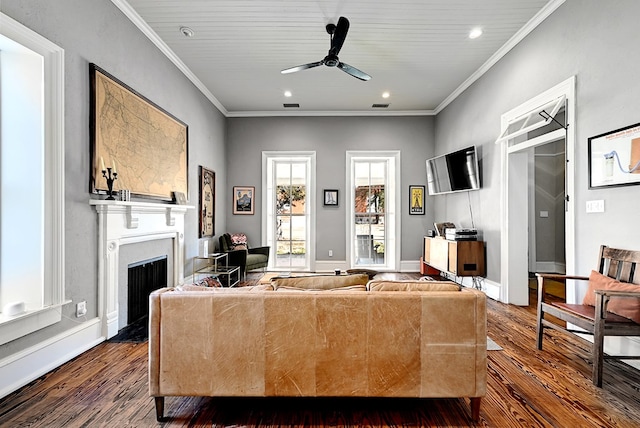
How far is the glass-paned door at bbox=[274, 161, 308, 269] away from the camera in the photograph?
636 centimetres

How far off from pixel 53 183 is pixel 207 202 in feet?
9.84

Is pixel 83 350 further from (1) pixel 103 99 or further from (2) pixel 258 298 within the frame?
(1) pixel 103 99

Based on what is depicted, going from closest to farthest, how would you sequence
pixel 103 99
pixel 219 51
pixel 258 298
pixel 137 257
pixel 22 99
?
pixel 258 298, pixel 22 99, pixel 103 99, pixel 137 257, pixel 219 51

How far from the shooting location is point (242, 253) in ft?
16.5

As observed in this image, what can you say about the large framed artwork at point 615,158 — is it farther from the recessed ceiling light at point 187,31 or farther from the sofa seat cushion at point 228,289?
the recessed ceiling light at point 187,31

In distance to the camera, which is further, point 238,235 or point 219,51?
point 238,235

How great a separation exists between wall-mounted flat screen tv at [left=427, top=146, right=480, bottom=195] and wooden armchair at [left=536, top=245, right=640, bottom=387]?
227 cm

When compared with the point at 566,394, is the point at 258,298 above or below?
above

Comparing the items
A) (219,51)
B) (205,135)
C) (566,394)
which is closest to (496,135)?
(566,394)

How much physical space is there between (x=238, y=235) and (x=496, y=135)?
4763 millimetres

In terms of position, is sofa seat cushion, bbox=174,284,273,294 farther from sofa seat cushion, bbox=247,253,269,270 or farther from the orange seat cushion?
sofa seat cushion, bbox=247,253,269,270

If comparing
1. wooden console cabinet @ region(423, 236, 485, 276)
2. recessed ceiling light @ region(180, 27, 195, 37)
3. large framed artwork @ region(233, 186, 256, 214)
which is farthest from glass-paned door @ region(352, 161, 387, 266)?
recessed ceiling light @ region(180, 27, 195, 37)

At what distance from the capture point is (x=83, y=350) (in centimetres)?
251

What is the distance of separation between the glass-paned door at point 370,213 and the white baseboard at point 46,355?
468cm
